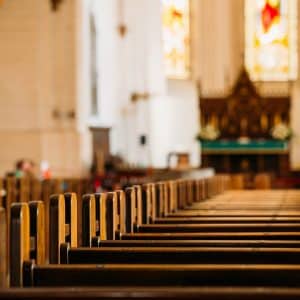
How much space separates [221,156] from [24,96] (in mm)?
→ 7915

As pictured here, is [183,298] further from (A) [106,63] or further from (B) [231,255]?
(A) [106,63]

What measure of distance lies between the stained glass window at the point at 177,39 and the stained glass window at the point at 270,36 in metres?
1.95

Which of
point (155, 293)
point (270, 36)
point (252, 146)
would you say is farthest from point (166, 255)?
point (270, 36)

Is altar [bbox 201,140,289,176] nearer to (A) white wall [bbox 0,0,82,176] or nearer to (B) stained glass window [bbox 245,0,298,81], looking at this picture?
(B) stained glass window [bbox 245,0,298,81]

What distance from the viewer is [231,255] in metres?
3.50

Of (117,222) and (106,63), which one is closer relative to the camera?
(117,222)

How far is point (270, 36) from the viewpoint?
1025 inches

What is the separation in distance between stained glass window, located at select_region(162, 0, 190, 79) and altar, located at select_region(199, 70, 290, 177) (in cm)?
254

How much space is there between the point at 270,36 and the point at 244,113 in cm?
420

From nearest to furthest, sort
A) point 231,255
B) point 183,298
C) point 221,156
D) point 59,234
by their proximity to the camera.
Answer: point 183,298 < point 231,255 < point 59,234 < point 221,156

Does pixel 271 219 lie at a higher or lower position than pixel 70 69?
lower

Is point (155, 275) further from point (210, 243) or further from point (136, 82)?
point (136, 82)

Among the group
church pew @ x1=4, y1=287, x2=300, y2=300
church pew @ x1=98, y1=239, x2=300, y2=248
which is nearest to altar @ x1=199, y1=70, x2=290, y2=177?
church pew @ x1=98, y1=239, x2=300, y2=248

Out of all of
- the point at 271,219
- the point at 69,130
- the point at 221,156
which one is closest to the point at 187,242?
the point at 271,219
